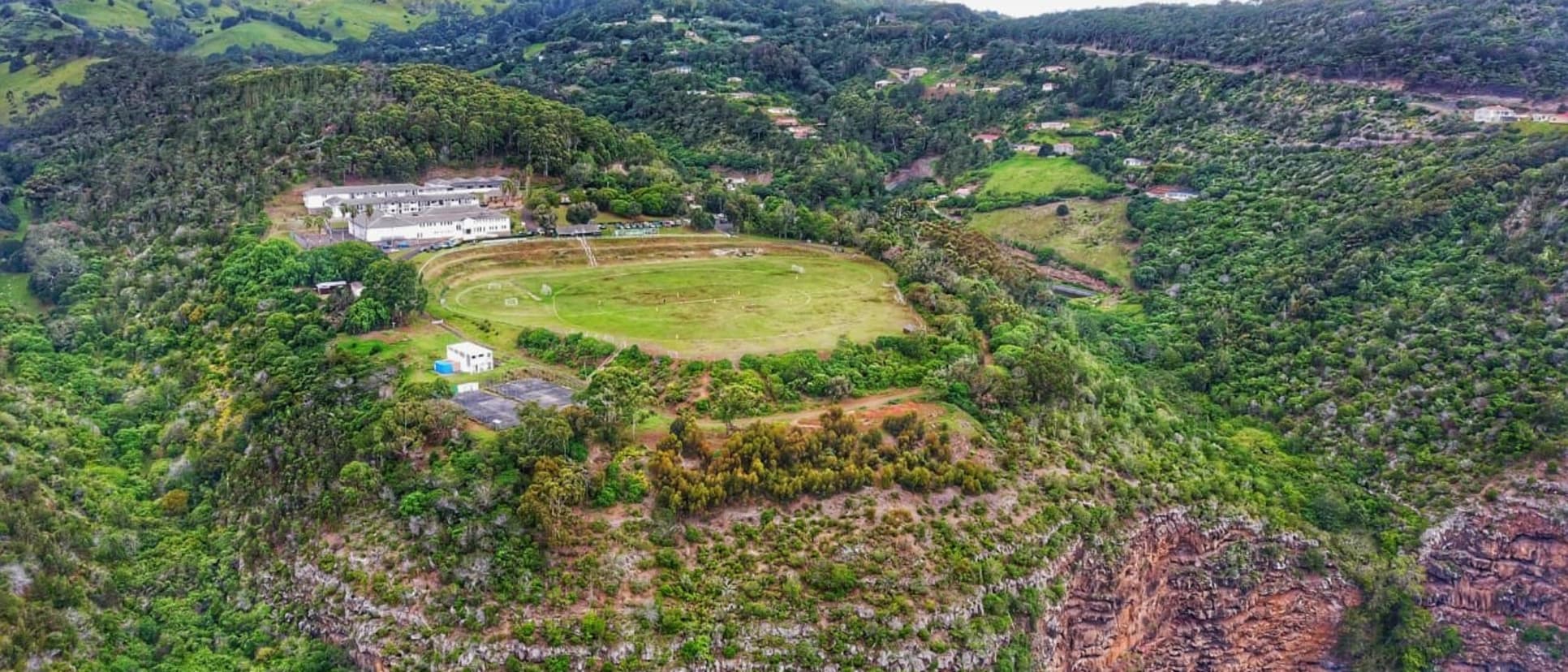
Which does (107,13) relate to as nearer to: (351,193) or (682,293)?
(351,193)

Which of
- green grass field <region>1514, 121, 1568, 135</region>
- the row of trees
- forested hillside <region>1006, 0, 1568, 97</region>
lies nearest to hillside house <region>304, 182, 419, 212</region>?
the row of trees

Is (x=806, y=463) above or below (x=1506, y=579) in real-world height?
above

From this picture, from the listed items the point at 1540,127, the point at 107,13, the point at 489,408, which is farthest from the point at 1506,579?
the point at 107,13

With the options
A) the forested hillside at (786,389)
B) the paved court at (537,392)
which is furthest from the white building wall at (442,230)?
the paved court at (537,392)

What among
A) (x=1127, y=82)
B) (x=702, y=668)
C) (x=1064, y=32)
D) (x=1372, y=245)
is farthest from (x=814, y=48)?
(x=702, y=668)

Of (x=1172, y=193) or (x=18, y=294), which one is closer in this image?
(x=18, y=294)

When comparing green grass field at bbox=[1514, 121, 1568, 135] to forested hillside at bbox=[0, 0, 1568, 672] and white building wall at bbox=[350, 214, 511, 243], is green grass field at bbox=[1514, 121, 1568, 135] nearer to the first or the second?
forested hillside at bbox=[0, 0, 1568, 672]
